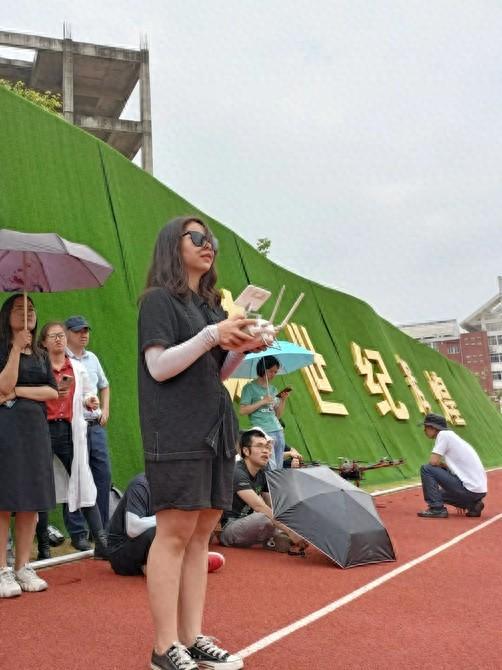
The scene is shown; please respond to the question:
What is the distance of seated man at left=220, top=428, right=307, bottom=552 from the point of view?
235 inches

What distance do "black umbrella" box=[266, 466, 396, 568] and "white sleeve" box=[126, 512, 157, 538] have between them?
1173 mm

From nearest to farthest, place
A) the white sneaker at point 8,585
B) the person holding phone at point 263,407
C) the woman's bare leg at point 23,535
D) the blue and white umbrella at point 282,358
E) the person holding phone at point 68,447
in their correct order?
1. the white sneaker at point 8,585
2. the woman's bare leg at point 23,535
3. the person holding phone at point 68,447
4. the person holding phone at point 263,407
5. the blue and white umbrella at point 282,358

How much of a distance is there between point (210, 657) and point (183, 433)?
2.99ft

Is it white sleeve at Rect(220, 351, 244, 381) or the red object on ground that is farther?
the red object on ground

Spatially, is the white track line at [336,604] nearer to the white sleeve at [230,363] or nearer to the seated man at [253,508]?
the seated man at [253,508]

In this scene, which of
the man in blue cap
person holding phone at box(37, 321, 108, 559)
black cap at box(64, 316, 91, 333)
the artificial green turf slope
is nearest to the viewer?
person holding phone at box(37, 321, 108, 559)

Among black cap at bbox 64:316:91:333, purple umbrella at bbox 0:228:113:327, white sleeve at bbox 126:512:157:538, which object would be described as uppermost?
purple umbrella at bbox 0:228:113:327

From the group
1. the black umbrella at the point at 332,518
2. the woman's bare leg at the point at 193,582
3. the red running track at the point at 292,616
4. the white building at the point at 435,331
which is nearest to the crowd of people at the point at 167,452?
the woman's bare leg at the point at 193,582

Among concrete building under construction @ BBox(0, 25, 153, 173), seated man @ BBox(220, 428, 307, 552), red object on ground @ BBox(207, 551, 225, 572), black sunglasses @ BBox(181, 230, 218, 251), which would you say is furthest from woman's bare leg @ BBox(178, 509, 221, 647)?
concrete building under construction @ BBox(0, 25, 153, 173)

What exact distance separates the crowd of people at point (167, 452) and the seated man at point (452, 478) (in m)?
0.02

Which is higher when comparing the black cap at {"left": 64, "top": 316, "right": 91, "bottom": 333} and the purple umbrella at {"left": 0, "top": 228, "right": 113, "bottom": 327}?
the purple umbrella at {"left": 0, "top": 228, "right": 113, "bottom": 327}

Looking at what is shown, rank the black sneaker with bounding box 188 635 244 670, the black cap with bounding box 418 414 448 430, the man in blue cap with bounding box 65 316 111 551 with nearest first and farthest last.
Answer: the black sneaker with bounding box 188 635 244 670, the man in blue cap with bounding box 65 316 111 551, the black cap with bounding box 418 414 448 430

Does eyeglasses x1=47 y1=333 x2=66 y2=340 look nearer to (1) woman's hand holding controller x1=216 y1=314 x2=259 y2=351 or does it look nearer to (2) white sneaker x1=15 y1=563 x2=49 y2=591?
(2) white sneaker x1=15 y1=563 x2=49 y2=591

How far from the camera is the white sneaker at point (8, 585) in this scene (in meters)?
4.12
